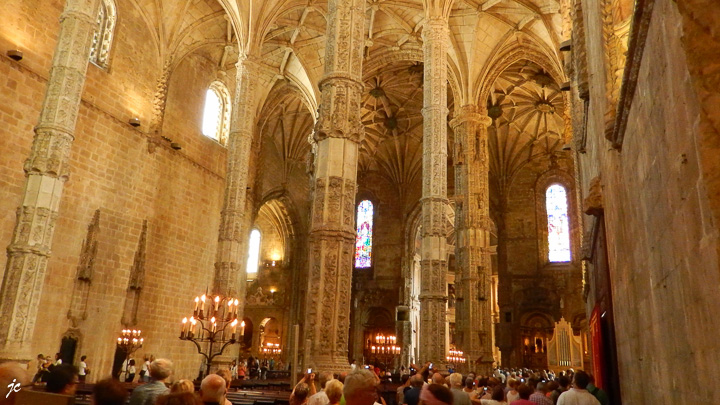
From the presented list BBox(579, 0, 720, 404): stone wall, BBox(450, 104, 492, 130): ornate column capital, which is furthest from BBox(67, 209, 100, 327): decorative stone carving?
BBox(579, 0, 720, 404): stone wall

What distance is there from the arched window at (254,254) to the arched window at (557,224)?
17.9 metres

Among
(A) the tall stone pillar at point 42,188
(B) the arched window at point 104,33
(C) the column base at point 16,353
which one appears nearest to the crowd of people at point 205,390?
(C) the column base at point 16,353

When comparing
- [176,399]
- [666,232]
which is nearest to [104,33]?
[176,399]

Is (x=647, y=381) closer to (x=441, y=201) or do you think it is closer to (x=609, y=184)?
(x=609, y=184)

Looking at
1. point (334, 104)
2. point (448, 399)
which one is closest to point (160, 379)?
point (448, 399)

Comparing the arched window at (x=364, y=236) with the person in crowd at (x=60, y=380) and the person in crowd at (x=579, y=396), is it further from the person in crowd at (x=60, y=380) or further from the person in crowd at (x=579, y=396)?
the person in crowd at (x=60, y=380)

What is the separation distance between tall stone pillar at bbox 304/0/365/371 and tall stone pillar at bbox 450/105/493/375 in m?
11.7

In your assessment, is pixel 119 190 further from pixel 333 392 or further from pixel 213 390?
pixel 213 390

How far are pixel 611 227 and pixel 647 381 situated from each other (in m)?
2.09

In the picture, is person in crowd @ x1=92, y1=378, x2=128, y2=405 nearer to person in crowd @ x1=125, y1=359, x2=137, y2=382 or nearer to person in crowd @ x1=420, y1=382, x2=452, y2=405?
person in crowd @ x1=420, y1=382, x2=452, y2=405

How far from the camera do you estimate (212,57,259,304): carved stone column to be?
15719 mm

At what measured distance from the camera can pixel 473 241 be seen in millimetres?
20359

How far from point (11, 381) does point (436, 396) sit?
2.39 metres

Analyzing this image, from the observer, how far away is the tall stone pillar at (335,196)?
27.1ft
